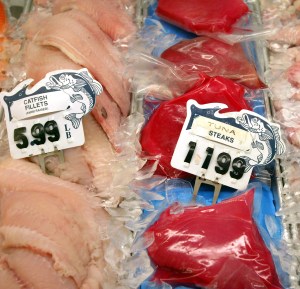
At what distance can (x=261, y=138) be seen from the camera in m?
1.61

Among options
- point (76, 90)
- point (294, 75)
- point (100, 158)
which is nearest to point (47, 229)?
point (100, 158)

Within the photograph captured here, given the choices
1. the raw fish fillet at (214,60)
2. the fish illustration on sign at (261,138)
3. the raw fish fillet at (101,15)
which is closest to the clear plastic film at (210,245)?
the fish illustration on sign at (261,138)

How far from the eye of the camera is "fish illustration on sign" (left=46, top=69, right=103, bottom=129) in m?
1.58

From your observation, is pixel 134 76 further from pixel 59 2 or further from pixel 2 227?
pixel 2 227

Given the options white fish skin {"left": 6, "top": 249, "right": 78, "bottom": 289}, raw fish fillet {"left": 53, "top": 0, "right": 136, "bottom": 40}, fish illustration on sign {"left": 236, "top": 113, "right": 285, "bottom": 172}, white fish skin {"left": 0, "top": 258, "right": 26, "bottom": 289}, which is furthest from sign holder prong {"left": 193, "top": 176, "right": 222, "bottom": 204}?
raw fish fillet {"left": 53, "top": 0, "right": 136, "bottom": 40}

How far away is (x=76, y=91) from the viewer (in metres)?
1.58

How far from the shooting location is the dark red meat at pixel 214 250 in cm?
136

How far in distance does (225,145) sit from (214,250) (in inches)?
15.4

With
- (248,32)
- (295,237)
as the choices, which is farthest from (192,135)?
(248,32)

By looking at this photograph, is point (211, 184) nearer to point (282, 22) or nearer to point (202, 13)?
point (202, 13)

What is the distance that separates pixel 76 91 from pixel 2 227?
510mm

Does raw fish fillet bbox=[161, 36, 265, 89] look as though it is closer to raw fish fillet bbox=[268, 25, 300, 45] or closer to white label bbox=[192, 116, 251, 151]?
raw fish fillet bbox=[268, 25, 300, 45]

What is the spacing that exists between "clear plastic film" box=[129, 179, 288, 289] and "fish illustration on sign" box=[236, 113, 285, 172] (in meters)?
0.11

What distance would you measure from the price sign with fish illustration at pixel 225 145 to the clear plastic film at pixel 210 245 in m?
0.09
